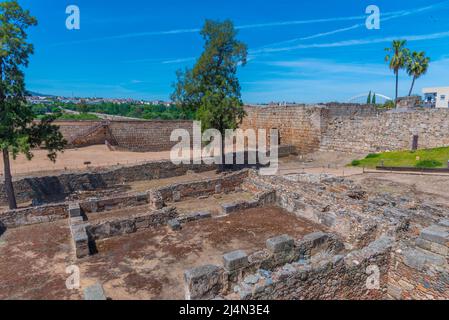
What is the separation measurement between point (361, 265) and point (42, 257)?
8648 millimetres

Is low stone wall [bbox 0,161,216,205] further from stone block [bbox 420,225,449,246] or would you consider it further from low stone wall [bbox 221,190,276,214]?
stone block [bbox 420,225,449,246]

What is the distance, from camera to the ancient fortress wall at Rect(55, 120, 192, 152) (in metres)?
31.7

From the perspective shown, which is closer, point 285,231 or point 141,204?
point 285,231

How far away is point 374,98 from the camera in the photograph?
6147cm

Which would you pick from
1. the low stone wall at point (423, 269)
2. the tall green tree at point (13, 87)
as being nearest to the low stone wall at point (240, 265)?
the low stone wall at point (423, 269)

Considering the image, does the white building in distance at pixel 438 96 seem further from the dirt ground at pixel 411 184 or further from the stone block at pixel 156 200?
the stone block at pixel 156 200

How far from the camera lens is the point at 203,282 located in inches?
243

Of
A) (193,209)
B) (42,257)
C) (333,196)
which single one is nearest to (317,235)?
(333,196)

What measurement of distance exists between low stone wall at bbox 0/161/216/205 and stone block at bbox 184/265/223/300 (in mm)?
13311

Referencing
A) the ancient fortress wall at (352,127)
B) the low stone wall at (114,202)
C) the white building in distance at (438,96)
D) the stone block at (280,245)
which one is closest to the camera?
the stone block at (280,245)

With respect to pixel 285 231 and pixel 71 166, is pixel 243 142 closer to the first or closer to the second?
pixel 71 166

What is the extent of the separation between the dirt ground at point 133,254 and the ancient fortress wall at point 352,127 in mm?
14952

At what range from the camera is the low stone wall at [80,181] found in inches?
645
